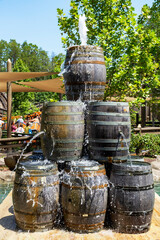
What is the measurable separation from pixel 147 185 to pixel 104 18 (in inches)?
255

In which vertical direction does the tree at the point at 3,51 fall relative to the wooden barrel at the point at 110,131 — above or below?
above

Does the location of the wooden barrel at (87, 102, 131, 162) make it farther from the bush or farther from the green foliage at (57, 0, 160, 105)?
the bush

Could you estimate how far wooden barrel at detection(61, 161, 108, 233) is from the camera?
3.15m

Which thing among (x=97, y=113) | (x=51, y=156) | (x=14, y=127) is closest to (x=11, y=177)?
(x=51, y=156)

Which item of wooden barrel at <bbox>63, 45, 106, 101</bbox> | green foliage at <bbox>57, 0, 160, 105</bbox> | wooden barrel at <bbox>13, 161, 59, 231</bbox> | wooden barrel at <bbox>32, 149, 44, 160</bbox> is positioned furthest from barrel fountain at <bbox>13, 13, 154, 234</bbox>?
green foliage at <bbox>57, 0, 160, 105</bbox>

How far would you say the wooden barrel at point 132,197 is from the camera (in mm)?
3154

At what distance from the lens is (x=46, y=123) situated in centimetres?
355

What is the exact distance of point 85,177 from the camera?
125 inches

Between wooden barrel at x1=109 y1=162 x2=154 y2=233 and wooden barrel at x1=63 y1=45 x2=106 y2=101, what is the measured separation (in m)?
1.32

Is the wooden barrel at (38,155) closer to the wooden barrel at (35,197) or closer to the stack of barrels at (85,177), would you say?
the stack of barrels at (85,177)

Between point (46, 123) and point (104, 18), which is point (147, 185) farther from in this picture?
point (104, 18)

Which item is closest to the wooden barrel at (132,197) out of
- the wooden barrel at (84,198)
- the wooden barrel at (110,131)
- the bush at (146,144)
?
the wooden barrel at (84,198)

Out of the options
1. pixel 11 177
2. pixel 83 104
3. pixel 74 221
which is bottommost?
pixel 11 177

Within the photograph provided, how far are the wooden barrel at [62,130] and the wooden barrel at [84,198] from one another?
0.33m
